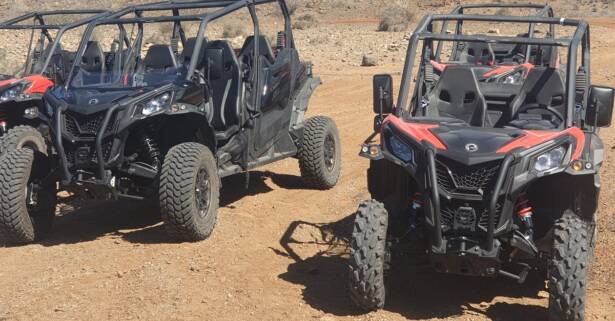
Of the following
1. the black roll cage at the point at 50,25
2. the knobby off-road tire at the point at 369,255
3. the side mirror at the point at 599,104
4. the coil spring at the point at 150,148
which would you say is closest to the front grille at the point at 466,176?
the knobby off-road tire at the point at 369,255

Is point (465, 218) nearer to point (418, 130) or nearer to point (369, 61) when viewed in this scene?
point (418, 130)

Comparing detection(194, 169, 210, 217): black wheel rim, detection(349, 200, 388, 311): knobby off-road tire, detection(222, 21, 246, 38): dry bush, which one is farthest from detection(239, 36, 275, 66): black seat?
detection(222, 21, 246, 38): dry bush

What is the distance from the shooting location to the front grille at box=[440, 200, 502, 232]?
17.4 ft

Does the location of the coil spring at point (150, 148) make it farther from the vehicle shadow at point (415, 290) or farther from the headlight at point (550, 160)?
the headlight at point (550, 160)

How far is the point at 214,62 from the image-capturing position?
8.18 m

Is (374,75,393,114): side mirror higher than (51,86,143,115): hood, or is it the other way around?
(374,75,393,114): side mirror

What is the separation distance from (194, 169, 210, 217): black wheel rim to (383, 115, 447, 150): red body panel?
7.13 feet

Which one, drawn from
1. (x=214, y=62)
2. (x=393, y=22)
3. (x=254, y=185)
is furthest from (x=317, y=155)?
(x=393, y=22)

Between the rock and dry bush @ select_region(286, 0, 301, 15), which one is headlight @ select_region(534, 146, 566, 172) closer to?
the rock

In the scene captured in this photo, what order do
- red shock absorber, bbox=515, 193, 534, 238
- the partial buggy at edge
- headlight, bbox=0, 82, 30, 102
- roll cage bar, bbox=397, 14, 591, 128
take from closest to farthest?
red shock absorber, bbox=515, 193, 534, 238 → roll cage bar, bbox=397, 14, 591, 128 → the partial buggy at edge → headlight, bbox=0, 82, 30, 102

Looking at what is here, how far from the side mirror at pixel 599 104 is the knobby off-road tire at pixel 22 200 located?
4.62 meters

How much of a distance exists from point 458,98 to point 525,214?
1404 millimetres

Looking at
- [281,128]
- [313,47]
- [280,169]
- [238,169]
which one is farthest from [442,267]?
[313,47]

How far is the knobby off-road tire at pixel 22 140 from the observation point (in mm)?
8719
